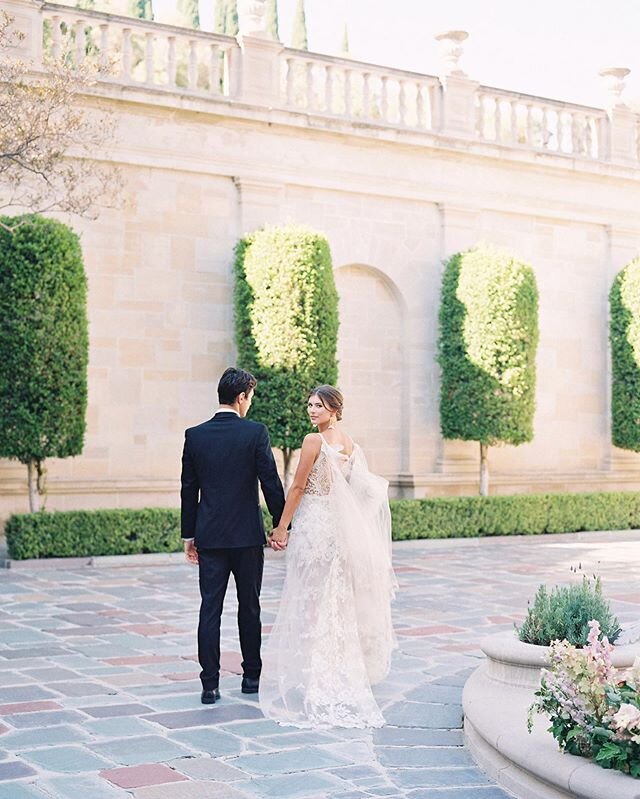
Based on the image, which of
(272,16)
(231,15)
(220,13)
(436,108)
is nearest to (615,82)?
(436,108)

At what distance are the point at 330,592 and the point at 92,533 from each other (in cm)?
826

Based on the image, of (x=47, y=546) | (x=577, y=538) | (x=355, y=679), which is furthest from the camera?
(x=577, y=538)

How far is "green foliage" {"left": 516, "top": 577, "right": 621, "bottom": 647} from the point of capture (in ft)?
21.7

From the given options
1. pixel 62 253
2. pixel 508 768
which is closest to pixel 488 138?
pixel 62 253

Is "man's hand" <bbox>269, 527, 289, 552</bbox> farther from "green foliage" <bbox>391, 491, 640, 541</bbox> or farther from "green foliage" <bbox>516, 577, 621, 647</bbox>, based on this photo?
"green foliage" <bbox>391, 491, 640, 541</bbox>

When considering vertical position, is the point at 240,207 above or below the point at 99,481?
above

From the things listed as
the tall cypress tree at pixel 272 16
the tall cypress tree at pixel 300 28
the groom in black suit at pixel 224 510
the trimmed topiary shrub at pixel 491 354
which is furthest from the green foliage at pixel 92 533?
the tall cypress tree at pixel 300 28

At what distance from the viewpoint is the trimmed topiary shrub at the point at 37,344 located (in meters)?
14.4

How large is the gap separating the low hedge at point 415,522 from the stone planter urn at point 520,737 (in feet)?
28.0

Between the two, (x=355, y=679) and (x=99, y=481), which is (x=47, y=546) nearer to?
(x=99, y=481)

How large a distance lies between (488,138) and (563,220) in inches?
83.4

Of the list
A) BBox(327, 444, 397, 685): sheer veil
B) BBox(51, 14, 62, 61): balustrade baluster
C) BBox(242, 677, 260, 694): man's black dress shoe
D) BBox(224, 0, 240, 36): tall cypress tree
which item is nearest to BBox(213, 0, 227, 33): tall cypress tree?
BBox(224, 0, 240, 36): tall cypress tree

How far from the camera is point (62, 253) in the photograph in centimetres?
1472

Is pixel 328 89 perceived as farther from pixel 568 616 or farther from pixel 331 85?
pixel 568 616
